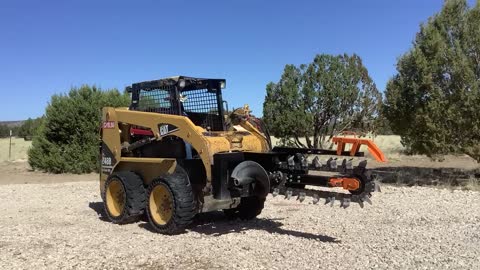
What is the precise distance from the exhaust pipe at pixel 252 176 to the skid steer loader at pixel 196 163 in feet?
0.05

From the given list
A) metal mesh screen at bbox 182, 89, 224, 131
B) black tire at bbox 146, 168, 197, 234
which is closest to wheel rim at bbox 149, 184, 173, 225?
black tire at bbox 146, 168, 197, 234

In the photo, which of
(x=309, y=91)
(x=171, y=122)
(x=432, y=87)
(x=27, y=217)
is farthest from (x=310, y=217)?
(x=309, y=91)

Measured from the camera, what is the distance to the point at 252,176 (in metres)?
7.99

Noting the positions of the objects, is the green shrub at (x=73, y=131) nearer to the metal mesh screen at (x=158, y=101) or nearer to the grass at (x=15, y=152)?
the grass at (x=15, y=152)

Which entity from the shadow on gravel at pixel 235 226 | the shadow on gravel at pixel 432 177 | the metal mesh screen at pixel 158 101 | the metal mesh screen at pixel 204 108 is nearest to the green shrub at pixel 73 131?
the shadow on gravel at pixel 432 177

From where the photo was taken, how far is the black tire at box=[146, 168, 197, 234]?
8109 millimetres

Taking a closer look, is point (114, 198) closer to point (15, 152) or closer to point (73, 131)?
point (73, 131)

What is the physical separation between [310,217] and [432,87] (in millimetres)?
8990

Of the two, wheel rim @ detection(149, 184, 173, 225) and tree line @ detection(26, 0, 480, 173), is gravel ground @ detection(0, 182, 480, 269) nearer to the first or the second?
wheel rim @ detection(149, 184, 173, 225)

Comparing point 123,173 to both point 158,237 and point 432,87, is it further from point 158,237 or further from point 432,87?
point 432,87

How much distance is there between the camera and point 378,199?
486 inches

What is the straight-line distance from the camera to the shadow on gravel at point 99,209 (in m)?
10.3

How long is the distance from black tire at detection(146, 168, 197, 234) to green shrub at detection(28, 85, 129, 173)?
1338 cm

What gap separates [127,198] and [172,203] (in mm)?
1308
